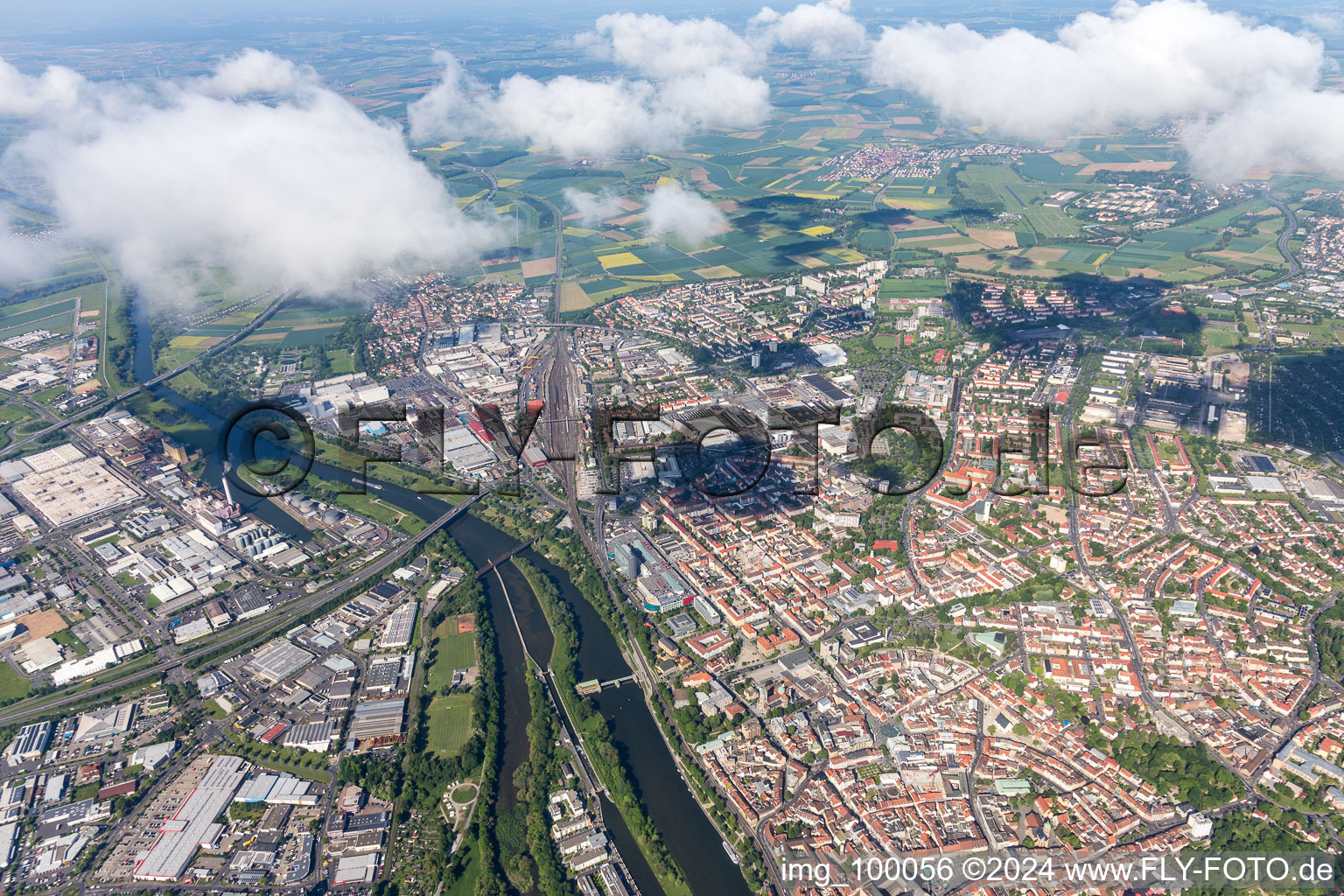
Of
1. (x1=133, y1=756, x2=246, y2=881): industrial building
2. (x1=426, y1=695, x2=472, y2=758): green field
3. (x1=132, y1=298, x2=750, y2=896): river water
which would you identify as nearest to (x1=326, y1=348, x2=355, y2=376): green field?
(x1=132, y1=298, x2=750, y2=896): river water

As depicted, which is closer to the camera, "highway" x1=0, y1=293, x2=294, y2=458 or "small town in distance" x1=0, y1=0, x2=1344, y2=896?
"small town in distance" x1=0, y1=0, x2=1344, y2=896

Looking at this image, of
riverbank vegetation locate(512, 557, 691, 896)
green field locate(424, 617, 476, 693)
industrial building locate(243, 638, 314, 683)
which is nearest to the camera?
riverbank vegetation locate(512, 557, 691, 896)

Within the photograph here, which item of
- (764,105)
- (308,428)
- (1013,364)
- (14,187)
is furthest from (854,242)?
(14,187)

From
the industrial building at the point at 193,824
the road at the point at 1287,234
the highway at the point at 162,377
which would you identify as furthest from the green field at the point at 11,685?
the road at the point at 1287,234

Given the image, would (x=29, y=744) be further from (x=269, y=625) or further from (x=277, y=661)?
(x=269, y=625)

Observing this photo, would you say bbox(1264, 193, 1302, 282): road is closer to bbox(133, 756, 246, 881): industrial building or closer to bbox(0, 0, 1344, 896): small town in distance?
bbox(0, 0, 1344, 896): small town in distance

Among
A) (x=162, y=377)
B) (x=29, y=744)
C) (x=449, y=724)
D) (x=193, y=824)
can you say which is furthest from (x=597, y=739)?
(x=162, y=377)
